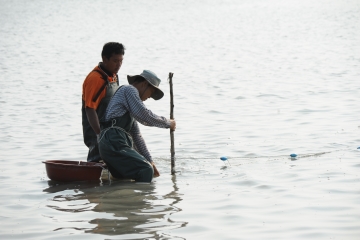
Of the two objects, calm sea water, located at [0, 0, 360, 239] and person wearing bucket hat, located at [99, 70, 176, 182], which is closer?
calm sea water, located at [0, 0, 360, 239]

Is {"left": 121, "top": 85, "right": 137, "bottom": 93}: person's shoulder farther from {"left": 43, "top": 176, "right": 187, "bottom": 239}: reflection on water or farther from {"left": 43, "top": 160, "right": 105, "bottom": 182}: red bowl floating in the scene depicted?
{"left": 43, "top": 176, "right": 187, "bottom": 239}: reflection on water

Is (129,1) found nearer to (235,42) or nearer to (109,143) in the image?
(235,42)

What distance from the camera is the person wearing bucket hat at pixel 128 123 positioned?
684 cm

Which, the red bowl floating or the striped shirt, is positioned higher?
the striped shirt

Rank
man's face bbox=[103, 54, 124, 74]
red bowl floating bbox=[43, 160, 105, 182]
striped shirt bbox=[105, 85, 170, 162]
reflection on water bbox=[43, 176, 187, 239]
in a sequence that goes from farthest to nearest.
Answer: red bowl floating bbox=[43, 160, 105, 182]
man's face bbox=[103, 54, 124, 74]
striped shirt bbox=[105, 85, 170, 162]
reflection on water bbox=[43, 176, 187, 239]

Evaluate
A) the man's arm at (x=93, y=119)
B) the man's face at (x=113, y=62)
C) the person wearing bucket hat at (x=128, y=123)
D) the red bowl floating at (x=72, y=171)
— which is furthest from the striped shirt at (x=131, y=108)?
the red bowl floating at (x=72, y=171)

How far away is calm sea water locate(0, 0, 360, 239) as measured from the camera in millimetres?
5891

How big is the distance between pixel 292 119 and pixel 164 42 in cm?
1654

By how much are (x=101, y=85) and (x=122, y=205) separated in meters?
1.37

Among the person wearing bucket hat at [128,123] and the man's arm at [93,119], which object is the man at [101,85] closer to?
the man's arm at [93,119]

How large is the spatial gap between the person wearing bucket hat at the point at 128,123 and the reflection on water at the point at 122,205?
0.79ft

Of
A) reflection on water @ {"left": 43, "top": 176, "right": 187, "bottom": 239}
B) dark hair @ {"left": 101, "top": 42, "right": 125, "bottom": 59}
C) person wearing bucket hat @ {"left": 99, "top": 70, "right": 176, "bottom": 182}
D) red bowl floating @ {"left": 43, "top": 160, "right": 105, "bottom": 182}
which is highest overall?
dark hair @ {"left": 101, "top": 42, "right": 125, "bottom": 59}

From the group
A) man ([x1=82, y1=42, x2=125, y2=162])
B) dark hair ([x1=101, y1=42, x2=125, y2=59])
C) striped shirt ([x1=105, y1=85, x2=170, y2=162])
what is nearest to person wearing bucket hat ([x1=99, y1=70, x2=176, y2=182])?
striped shirt ([x1=105, y1=85, x2=170, y2=162])

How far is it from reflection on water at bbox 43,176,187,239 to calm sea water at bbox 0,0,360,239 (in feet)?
0.06
